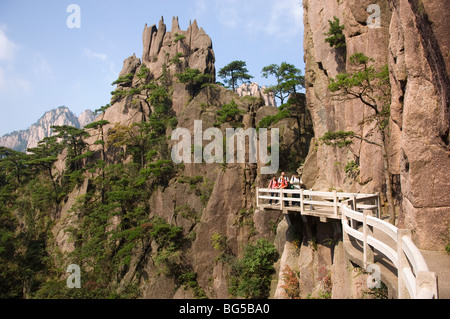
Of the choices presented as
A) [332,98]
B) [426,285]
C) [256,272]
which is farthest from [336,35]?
[426,285]

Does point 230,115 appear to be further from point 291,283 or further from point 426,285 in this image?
point 426,285

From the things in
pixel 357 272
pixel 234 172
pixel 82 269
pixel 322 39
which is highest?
pixel 322 39

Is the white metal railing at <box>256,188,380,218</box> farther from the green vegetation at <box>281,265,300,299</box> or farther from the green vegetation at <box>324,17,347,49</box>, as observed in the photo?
the green vegetation at <box>324,17,347,49</box>

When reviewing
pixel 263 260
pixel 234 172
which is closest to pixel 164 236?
pixel 234 172

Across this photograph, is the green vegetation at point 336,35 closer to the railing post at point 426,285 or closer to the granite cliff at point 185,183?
the granite cliff at point 185,183

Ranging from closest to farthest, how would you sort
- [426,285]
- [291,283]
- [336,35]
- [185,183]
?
[426,285], [291,283], [336,35], [185,183]

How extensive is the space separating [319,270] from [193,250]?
42.0 feet

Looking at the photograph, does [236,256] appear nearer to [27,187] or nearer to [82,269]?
[82,269]

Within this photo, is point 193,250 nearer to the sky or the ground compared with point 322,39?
nearer to the ground

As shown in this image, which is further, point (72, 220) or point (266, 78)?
point (266, 78)

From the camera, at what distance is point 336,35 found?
1772cm

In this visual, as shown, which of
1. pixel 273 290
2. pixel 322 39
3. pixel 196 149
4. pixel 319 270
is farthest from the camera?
pixel 196 149

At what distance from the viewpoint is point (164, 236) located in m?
25.0

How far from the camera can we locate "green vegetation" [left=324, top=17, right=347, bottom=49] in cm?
1767
